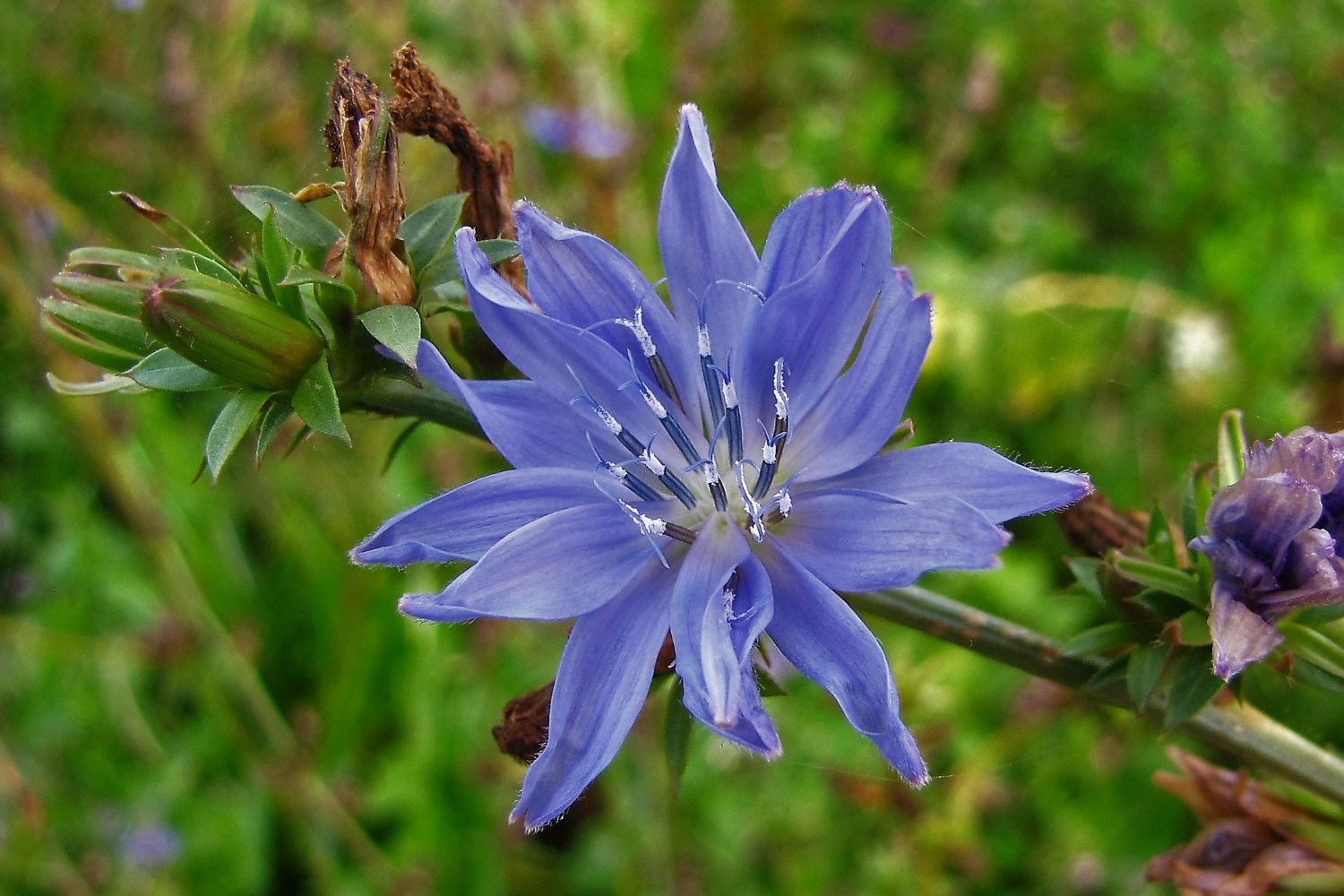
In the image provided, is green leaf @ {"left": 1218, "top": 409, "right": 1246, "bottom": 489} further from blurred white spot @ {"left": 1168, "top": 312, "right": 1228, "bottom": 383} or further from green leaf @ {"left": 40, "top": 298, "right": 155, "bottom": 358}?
blurred white spot @ {"left": 1168, "top": 312, "right": 1228, "bottom": 383}

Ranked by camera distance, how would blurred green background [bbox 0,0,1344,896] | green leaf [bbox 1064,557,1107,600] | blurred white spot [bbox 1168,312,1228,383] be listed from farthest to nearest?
blurred white spot [bbox 1168,312,1228,383] < blurred green background [bbox 0,0,1344,896] < green leaf [bbox 1064,557,1107,600]

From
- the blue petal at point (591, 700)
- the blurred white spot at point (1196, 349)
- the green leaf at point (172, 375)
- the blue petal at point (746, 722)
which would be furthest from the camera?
the blurred white spot at point (1196, 349)

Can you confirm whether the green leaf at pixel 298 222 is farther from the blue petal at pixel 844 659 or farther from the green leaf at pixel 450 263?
the blue petal at pixel 844 659

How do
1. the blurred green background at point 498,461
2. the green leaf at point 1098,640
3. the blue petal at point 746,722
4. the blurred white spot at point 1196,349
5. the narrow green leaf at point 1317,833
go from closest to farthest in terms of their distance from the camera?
1. the blue petal at point 746,722
2. the green leaf at point 1098,640
3. the narrow green leaf at point 1317,833
4. the blurred green background at point 498,461
5. the blurred white spot at point 1196,349

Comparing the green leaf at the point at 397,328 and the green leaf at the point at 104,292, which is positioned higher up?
the green leaf at the point at 397,328

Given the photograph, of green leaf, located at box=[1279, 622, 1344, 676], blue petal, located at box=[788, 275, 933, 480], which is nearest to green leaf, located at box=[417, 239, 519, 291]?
blue petal, located at box=[788, 275, 933, 480]

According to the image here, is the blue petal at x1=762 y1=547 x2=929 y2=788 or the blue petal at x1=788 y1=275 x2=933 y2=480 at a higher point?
the blue petal at x1=788 y1=275 x2=933 y2=480

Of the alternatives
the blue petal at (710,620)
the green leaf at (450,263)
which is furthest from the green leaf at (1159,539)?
the green leaf at (450,263)
